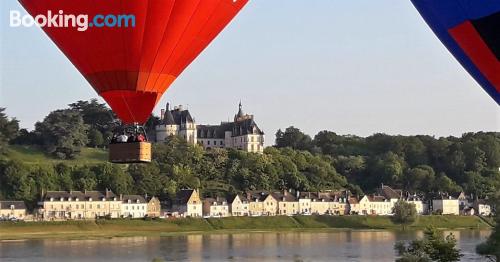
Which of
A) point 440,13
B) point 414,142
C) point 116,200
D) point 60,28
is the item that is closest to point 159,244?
point 116,200

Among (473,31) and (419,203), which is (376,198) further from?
(473,31)

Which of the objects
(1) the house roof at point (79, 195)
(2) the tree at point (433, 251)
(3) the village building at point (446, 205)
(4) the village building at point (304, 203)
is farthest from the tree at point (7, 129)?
(2) the tree at point (433, 251)

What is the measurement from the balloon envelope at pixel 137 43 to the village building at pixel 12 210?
38.6 meters

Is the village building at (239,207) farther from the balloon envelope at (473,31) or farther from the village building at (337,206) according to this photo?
the balloon envelope at (473,31)

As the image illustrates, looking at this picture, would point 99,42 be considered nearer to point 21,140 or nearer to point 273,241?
point 273,241

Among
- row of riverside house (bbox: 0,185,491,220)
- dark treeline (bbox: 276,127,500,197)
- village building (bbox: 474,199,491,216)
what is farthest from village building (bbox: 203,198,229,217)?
village building (bbox: 474,199,491,216)

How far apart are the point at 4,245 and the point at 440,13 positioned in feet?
104

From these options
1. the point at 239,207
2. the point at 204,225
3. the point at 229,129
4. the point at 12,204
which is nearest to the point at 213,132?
the point at 229,129

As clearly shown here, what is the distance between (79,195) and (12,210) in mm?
4679

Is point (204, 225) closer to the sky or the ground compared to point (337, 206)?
closer to the ground

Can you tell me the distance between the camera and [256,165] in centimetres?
6212

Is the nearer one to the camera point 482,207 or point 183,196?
point 183,196

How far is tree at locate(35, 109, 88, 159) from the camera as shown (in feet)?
203

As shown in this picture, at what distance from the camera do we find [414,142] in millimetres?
77938
